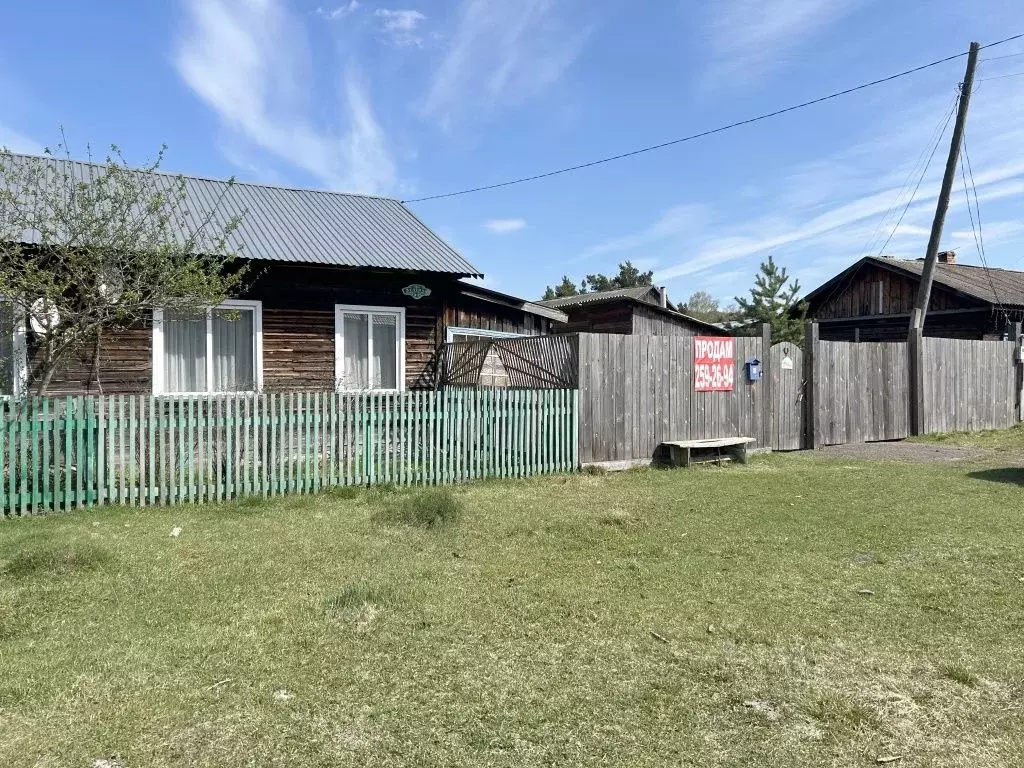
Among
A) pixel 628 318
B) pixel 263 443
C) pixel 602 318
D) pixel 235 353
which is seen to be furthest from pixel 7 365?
pixel 602 318

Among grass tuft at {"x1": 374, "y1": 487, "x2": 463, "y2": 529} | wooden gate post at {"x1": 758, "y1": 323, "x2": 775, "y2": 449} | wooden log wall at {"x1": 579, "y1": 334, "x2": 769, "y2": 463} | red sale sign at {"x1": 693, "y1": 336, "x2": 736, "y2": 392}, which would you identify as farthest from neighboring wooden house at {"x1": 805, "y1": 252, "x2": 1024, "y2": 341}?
grass tuft at {"x1": 374, "y1": 487, "x2": 463, "y2": 529}

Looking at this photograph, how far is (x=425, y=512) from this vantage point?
714 centimetres

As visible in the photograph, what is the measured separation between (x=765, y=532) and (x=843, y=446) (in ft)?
27.0

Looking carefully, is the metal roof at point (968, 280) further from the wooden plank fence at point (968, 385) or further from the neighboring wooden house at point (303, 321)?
the neighboring wooden house at point (303, 321)

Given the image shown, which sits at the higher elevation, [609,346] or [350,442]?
→ [609,346]

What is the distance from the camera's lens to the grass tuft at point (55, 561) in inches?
203

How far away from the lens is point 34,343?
10117 mm

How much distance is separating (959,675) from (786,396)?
1002 cm

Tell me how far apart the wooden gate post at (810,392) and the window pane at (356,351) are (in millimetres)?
8314

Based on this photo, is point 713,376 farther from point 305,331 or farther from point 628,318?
point 628,318

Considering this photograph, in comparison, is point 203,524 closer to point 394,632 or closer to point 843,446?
point 394,632

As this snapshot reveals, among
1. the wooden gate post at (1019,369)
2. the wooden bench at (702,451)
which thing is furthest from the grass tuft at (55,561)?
the wooden gate post at (1019,369)

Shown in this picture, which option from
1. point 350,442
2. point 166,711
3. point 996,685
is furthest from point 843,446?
point 166,711

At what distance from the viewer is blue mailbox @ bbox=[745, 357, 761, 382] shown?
1241 cm
